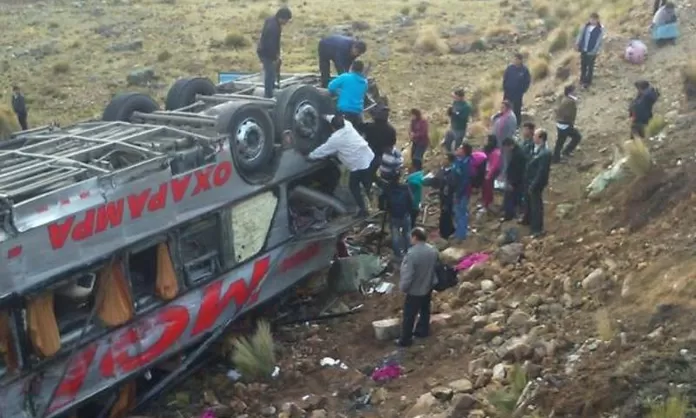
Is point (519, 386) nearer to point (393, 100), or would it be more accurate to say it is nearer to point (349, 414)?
point (349, 414)

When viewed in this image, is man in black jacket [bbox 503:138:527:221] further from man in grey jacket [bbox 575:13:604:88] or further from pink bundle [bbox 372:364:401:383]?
man in grey jacket [bbox 575:13:604:88]

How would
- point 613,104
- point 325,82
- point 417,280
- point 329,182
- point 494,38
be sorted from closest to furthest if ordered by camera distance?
point 417,280 → point 329,182 → point 325,82 → point 613,104 → point 494,38

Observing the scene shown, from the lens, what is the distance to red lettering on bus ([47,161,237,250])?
707 centimetres

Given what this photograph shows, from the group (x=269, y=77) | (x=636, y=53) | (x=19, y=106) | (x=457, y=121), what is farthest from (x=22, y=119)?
(x=636, y=53)

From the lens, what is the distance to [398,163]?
10.7 m

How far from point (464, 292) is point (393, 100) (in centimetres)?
1213

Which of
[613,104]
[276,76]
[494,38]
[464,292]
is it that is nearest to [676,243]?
[464,292]

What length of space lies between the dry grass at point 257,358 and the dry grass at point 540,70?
416 inches

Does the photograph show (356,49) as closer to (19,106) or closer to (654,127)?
(654,127)

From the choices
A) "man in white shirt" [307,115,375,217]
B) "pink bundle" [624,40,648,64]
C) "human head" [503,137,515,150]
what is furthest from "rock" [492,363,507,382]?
"pink bundle" [624,40,648,64]

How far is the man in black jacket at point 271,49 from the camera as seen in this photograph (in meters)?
10.5

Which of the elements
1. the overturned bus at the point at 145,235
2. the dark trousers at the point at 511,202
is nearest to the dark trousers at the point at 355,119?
the overturned bus at the point at 145,235

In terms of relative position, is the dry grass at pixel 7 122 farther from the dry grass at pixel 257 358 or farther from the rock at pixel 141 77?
the dry grass at pixel 257 358

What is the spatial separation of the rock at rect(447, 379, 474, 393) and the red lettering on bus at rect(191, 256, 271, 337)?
2353 millimetres
